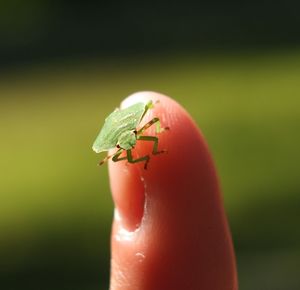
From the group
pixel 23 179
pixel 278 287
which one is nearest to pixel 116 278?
pixel 278 287

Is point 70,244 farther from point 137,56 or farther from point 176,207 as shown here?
point 137,56

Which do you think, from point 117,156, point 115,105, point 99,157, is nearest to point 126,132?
point 117,156

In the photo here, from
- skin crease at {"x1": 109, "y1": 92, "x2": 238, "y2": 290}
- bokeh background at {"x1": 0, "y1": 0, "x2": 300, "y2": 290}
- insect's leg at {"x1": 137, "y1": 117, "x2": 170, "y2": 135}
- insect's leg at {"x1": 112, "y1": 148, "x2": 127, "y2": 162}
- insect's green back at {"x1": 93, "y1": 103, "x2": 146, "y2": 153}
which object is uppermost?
bokeh background at {"x1": 0, "y1": 0, "x2": 300, "y2": 290}

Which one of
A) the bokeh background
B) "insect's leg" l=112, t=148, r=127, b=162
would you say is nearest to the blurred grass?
the bokeh background

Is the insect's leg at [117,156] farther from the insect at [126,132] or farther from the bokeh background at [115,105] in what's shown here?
the bokeh background at [115,105]

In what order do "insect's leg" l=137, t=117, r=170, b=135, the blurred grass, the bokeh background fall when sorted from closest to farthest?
"insect's leg" l=137, t=117, r=170, b=135 < the blurred grass < the bokeh background

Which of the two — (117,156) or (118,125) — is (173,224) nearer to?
(117,156)

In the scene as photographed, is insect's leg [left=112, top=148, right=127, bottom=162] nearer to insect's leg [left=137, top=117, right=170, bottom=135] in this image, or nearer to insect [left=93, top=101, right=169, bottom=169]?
insect [left=93, top=101, right=169, bottom=169]
